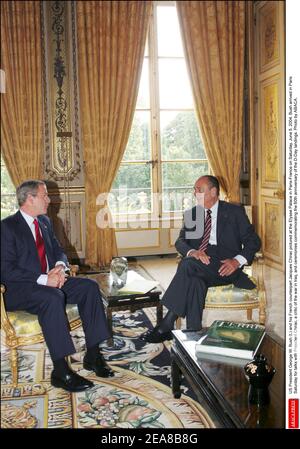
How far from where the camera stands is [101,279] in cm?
150

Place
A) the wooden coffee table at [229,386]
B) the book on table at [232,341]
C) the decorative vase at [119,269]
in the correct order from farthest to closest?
the decorative vase at [119,269]
the book on table at [232,341]
the wooden coffee table at [229,386]

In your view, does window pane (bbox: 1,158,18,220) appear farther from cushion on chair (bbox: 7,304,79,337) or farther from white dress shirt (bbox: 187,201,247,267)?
white dress shirt (bbox: 187,201,247,267)

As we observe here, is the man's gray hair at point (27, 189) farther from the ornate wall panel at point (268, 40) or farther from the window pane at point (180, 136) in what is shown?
the ornate wall panel at point (268, 40)

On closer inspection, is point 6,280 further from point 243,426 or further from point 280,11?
point 280,11

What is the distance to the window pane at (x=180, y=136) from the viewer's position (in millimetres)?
1155

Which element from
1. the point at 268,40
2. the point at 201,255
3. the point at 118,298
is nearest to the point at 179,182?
the point at 201,255

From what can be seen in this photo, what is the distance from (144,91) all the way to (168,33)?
0.77 ft

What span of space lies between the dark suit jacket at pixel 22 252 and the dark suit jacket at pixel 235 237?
1.55ft

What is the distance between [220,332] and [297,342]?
0.93 feet

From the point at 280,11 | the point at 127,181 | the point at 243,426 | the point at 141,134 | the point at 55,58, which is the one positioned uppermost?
the point at 280,11

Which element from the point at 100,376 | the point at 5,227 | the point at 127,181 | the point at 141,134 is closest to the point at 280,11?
the point at 141,134

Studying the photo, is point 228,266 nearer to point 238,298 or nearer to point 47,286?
point 238,298

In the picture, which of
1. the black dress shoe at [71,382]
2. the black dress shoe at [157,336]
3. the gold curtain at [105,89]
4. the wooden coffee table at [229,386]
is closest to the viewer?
the wooden coffee table at [229,386]

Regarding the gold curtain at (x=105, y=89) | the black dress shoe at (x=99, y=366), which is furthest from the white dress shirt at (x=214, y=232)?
the black dress shoe at (x=99, y=366)
